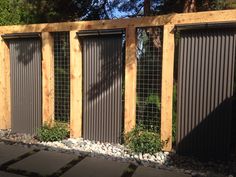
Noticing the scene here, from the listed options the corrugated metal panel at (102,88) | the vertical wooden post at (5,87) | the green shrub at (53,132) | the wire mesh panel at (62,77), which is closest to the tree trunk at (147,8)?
the wire mesh panel at (62,77)

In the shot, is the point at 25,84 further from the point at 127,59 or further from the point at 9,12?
the point at 9,12

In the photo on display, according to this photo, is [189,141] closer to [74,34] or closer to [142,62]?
[142,62]

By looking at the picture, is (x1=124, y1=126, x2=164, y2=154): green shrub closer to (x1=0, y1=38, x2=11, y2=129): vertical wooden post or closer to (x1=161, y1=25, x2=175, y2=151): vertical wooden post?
(x1=161, y1=25, x2=175, y2=151): vertical wooden post

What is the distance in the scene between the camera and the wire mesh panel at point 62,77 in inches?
267

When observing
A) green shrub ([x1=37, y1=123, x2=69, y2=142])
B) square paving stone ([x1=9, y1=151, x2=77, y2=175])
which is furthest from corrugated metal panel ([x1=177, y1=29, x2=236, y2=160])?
green shrub ([x1=37, y1=123, x2=69, y2=142])

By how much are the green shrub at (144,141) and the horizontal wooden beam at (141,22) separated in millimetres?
1870

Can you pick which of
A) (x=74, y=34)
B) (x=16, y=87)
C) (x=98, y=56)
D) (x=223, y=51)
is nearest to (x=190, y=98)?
(x=223, y=51)

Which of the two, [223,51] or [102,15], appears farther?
[102,15]

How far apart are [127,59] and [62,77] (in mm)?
1734

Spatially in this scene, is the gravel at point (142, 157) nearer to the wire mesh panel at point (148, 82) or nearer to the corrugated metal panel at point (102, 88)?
the corrugated metal panel at point (102, 88)

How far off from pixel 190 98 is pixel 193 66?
53 centimetres

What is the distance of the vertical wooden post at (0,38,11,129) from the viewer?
7.20 m

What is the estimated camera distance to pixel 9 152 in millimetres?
5156

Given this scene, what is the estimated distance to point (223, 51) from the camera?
5059mm
